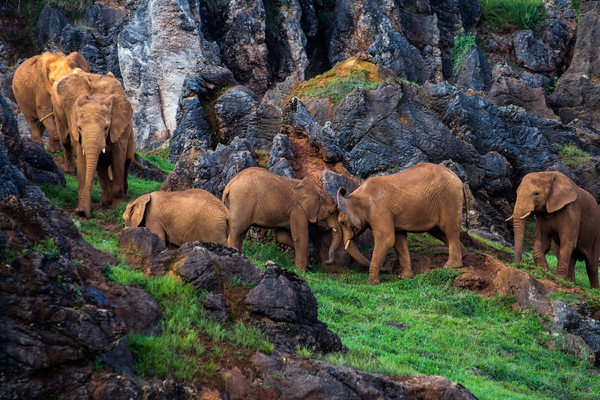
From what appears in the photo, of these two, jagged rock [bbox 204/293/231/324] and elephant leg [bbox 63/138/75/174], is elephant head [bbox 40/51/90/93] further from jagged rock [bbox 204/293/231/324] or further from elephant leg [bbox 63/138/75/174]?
jagged rock [bbox 204/293/231/324]

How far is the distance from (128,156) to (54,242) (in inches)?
405

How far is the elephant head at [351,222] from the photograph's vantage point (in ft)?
44.6

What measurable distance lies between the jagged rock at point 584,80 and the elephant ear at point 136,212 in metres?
33.2

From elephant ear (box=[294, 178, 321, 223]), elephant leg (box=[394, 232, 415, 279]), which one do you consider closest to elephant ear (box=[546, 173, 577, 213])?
elephant leg (box=[394, 232, 415, 279])

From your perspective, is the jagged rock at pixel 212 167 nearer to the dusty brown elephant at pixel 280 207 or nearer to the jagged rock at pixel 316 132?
the jagged rock at pixel 316 132

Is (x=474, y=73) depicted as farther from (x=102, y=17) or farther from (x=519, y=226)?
(x=519, y=226)

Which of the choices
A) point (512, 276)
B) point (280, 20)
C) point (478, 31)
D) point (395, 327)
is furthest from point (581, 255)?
point (478, 31)

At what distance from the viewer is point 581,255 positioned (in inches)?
608

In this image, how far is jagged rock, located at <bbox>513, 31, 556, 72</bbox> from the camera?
45.9m

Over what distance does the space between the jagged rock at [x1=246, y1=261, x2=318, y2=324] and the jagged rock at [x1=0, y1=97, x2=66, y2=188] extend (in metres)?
7.36

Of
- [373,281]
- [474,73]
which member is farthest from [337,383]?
[474,73]

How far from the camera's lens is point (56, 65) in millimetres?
18312

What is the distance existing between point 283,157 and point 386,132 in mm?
6575

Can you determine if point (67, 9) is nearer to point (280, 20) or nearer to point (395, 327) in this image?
point (280, 20)
